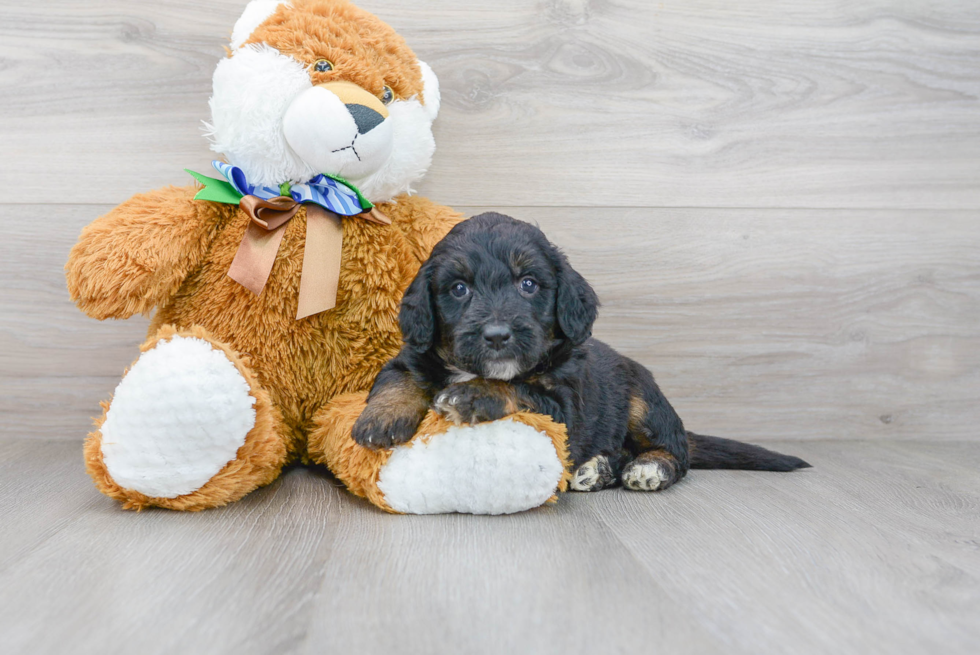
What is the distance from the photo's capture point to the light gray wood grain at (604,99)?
261 centimetres

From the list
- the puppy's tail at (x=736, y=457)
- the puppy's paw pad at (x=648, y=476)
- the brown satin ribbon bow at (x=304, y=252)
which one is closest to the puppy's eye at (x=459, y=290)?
the brown satin ribbon bow at (x=304, y=252)

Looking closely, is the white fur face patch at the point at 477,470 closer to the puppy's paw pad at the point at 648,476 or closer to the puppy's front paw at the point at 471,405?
the puppy's front paw at the point at 471,405

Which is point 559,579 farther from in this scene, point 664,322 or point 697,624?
point 664,322

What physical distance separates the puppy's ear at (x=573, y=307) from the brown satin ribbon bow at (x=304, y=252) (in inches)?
26.8

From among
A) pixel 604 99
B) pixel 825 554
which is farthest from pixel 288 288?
pixel 825 554

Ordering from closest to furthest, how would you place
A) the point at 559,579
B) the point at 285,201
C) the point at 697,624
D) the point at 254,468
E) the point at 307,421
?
the point at 697,624, the point at 559,579, the point at 254,468, the point at 285,201, the point at 307,421

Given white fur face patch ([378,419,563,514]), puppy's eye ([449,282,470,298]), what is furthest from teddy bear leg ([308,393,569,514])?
puppy's eye ([449,282,470,298])

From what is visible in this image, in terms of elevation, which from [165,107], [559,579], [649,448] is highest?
[165,107]

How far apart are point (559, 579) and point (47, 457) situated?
6.45 ft

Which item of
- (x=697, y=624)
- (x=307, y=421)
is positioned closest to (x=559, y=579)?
(x=697, y=624)

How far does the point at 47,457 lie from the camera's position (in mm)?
2467

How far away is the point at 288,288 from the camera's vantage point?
211 centimetres

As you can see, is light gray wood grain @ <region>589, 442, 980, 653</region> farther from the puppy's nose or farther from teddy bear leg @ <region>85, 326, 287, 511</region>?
teddy bear leg @ <region>85, 326, 287, 511</region>

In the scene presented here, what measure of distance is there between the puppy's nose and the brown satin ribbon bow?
0.60 meters
